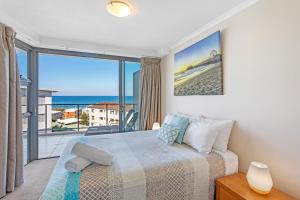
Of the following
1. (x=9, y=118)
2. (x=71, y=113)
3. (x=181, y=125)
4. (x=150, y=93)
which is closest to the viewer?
(x=9, y=118)

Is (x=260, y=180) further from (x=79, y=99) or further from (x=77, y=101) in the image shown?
(x=79, y=99)

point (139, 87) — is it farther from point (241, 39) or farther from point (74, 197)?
point (74, 197)

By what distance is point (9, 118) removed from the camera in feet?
7.31

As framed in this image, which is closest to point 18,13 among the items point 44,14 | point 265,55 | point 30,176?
point 44,14

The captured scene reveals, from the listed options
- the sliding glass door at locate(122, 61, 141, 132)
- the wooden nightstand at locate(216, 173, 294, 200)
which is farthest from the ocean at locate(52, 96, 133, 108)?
the wooden nightstand at locate(216, 173, 294, 200)

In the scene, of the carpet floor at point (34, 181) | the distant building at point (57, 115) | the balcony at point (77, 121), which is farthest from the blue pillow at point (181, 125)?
the distant building at point (57, 115)

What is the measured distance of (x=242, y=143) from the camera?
195cm

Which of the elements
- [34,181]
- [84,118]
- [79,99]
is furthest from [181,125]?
[79,99]

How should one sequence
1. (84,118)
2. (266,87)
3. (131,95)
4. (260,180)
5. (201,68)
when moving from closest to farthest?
(260,180) < (266,87) < (201,68) < (131,95) < (84,118)

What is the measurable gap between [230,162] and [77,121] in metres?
4.62

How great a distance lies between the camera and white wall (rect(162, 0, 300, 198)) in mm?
1470

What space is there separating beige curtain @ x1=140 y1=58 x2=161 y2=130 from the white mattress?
86.0 inches

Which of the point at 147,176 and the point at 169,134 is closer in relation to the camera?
the point at 147,176

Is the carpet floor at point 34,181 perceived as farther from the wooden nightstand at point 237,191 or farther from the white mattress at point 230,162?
the white mattress at point 230,162
